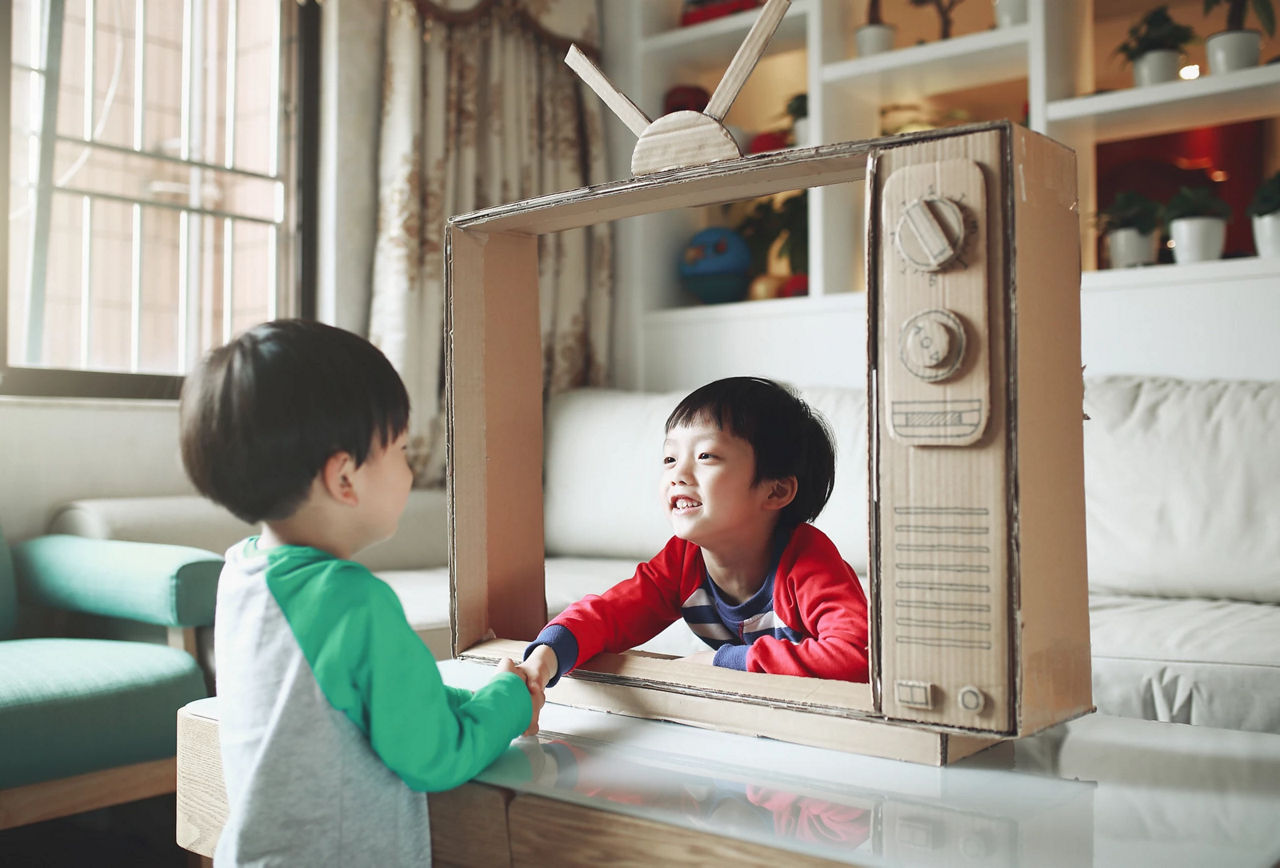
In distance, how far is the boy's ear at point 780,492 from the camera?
1.01 m

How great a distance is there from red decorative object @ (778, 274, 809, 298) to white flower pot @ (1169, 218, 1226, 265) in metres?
0.91

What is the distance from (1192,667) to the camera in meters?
1.39

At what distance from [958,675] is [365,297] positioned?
88.0 inches

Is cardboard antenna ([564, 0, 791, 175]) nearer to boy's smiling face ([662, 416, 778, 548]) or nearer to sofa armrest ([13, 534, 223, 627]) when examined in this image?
boy's smiling face ([662, 416, 778, 548])

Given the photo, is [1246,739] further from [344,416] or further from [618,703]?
[344,416]

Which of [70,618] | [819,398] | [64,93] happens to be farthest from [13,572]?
[819,398]

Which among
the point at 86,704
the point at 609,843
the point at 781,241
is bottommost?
the point at 86,704

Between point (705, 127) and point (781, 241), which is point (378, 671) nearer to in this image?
point (705, 127)

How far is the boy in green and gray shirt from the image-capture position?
0.64m

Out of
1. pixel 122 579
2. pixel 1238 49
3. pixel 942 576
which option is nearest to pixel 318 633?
pixel 942 576

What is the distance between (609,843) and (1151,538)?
148 centimetres

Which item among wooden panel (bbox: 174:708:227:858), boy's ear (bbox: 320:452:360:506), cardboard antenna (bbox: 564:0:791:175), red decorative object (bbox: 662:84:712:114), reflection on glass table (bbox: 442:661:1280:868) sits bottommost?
wooden panel (bbox: 174:708:227:858)

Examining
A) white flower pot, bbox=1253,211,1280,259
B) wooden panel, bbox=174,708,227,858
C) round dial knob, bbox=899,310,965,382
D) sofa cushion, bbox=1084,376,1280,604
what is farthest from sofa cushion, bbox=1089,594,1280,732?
wooden panel, bbox=174,708,227,858

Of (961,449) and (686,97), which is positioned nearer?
(961,449)
